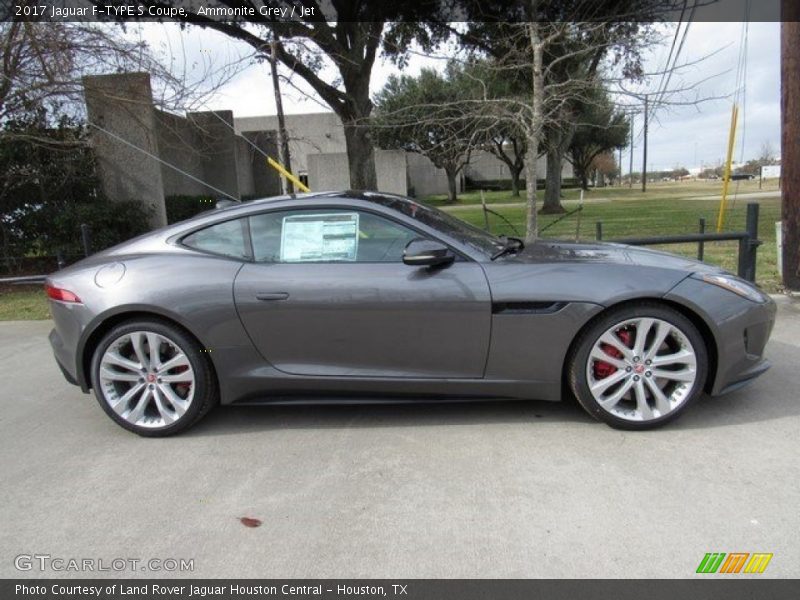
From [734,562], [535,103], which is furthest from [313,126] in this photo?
[734,562]

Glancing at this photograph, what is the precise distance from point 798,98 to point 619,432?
5384mm

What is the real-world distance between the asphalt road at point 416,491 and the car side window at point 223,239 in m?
1.15

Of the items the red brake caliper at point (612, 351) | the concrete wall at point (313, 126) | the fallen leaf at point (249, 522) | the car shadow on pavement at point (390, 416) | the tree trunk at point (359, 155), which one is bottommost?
the fallen leaf at point (249, 522)

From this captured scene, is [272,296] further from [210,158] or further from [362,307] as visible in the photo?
[210,158]

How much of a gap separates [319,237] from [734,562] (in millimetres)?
2685

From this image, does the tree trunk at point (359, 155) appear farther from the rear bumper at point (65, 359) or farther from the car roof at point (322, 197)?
the rear bumper at point (65, 359)

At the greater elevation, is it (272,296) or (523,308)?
(272,296)

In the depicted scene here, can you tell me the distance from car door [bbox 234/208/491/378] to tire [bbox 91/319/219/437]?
45 centimetres

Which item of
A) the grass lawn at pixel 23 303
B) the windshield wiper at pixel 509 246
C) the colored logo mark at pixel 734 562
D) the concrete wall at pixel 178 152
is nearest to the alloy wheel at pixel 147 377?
the windshield wiper at pixel 509 246

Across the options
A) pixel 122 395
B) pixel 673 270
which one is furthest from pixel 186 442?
pixel 673 270

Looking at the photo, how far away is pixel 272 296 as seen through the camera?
3467 millimetres

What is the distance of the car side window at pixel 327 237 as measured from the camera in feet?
11.6
